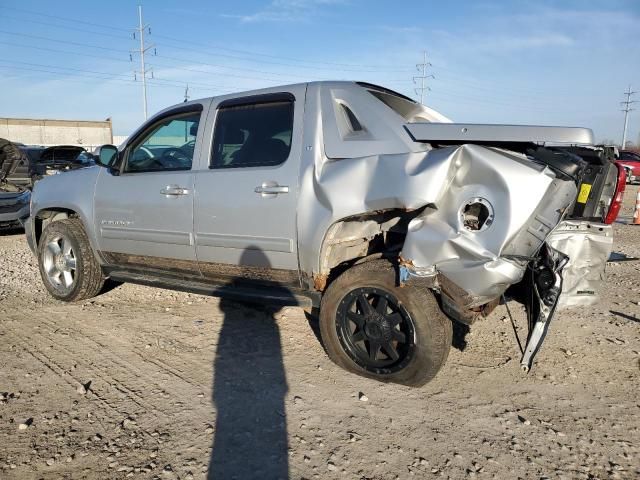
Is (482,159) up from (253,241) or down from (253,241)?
up

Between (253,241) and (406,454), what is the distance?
1.87 meters

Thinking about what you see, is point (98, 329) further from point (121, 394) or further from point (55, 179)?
point (55, 179)

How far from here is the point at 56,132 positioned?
42188 millimetres

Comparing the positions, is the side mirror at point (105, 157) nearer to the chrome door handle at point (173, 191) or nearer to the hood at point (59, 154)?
the chrome door handle at point (173, 191)

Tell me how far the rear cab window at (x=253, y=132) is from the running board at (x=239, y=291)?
100 cm

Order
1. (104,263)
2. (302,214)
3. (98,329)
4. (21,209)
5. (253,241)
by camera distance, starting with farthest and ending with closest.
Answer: (21,209) < (104,263) < (98,329) < (253,241) < (302,214)

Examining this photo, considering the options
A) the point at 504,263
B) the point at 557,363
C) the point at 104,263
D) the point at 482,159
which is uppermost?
the point at 482,159

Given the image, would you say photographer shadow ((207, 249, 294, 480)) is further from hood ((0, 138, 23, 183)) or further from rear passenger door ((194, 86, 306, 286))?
hood ((0, 138, 23, 183))

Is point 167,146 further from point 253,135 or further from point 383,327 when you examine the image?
point 383,327

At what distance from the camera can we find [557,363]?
3678 millimetres

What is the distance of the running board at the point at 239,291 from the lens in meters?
3.60

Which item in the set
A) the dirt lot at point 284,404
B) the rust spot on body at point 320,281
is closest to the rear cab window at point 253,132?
the rust spot on body at point 320,281

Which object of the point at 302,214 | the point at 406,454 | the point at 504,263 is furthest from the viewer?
the point at 302,214

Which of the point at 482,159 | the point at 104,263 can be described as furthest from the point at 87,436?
the point at 482,159
